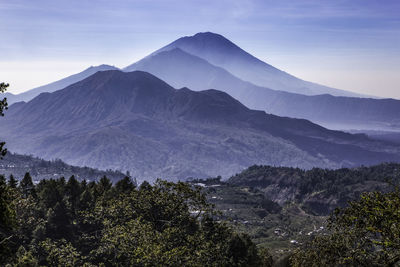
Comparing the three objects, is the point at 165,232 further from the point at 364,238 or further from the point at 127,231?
the point at 364,238

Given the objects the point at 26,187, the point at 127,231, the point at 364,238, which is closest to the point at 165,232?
the point at 127,231

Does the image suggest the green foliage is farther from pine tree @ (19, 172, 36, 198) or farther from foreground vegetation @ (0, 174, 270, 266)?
pine tree @ (19, 172, 36, 198)

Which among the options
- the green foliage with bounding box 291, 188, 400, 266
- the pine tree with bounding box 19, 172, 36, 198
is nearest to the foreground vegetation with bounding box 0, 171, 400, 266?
the green foliage with bounding box 291, 188, 400, 266

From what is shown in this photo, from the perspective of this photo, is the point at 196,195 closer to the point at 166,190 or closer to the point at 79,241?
the point at 166,190

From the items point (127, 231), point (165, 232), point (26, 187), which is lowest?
point (26, 187)

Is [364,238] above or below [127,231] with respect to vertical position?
above

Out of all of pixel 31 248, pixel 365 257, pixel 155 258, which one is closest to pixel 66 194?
pixel 31 248

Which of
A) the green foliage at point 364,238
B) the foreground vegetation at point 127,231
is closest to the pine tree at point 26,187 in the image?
the foreground vegetation at point 127,231

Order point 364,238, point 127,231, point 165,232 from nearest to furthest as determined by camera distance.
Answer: point 364,238
point 165,232
point 127,231

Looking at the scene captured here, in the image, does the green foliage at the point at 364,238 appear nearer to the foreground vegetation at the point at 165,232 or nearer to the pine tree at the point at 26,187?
the foreground vegetation at the point at 165,232
